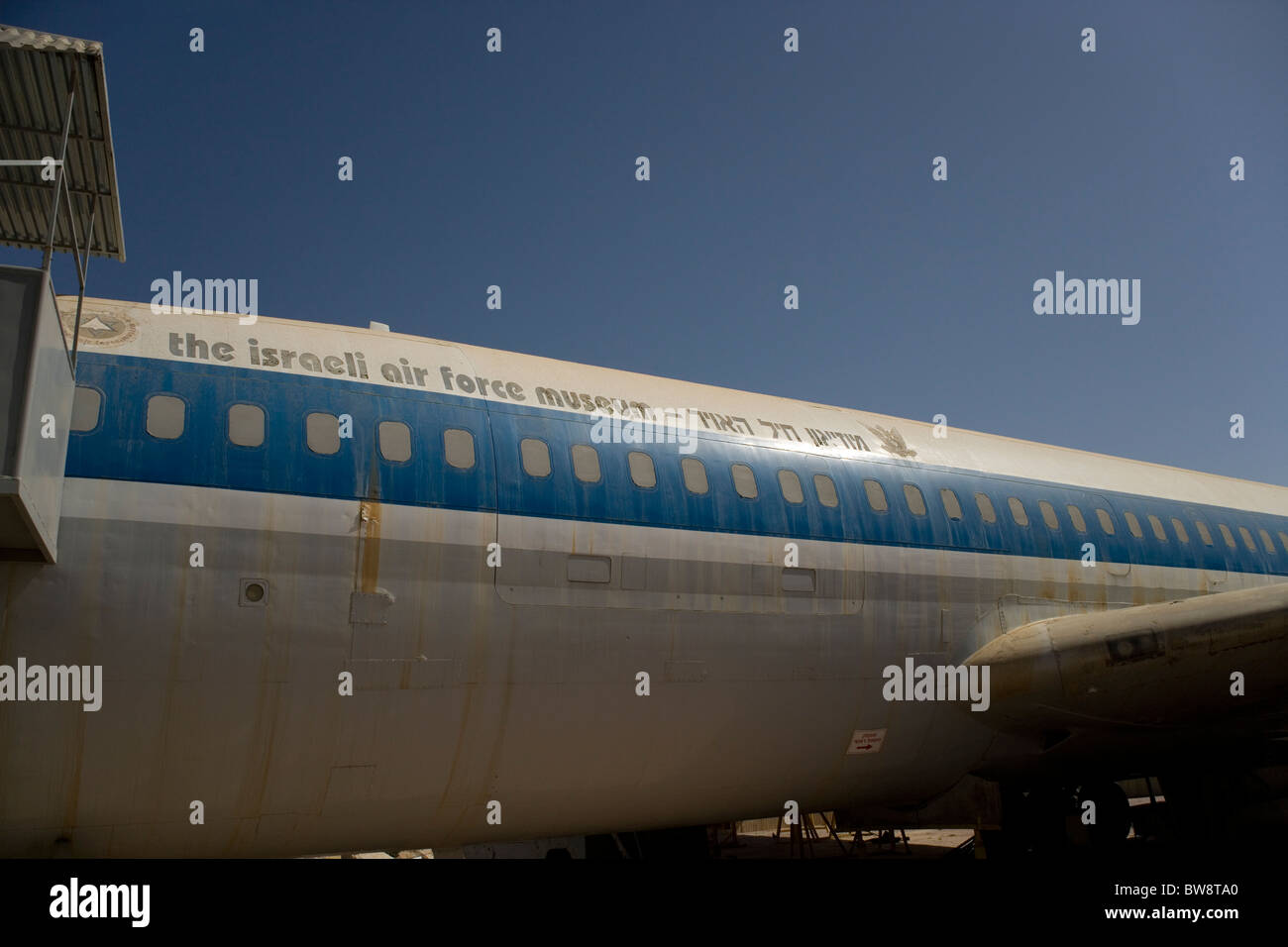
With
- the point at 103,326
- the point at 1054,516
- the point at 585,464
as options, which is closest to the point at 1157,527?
the point at 1054,516

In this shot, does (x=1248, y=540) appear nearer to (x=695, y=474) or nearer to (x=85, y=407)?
(x=695, y=474)

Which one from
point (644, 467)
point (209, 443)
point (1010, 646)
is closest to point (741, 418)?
point (644, 467)

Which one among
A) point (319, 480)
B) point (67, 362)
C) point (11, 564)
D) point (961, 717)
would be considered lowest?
point (961, 717)

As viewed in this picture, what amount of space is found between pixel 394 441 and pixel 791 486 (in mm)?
3976

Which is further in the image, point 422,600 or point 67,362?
point 422,600

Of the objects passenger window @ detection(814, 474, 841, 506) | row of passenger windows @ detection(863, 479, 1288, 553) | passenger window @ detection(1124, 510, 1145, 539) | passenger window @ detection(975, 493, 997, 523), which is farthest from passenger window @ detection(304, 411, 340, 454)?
passenger window @ detection(1124, 510, 1145, 539)

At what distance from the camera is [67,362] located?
603 cm

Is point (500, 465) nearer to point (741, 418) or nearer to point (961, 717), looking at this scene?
point (741, 418)

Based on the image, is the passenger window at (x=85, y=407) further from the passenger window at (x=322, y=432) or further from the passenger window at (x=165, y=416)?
the passenger window at (x=322, y=432)

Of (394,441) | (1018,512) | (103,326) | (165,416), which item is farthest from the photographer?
(1018,512)

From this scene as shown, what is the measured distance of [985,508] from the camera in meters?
10.8

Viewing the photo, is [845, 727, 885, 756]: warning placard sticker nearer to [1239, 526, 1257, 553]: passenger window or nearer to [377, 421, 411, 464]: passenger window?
[377, 421, 411, 464]: passenger window

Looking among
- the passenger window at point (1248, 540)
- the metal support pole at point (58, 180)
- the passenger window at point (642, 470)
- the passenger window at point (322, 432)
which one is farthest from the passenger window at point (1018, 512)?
the metal support pole at point (58, 180)

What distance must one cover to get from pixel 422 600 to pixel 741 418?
408 cm
